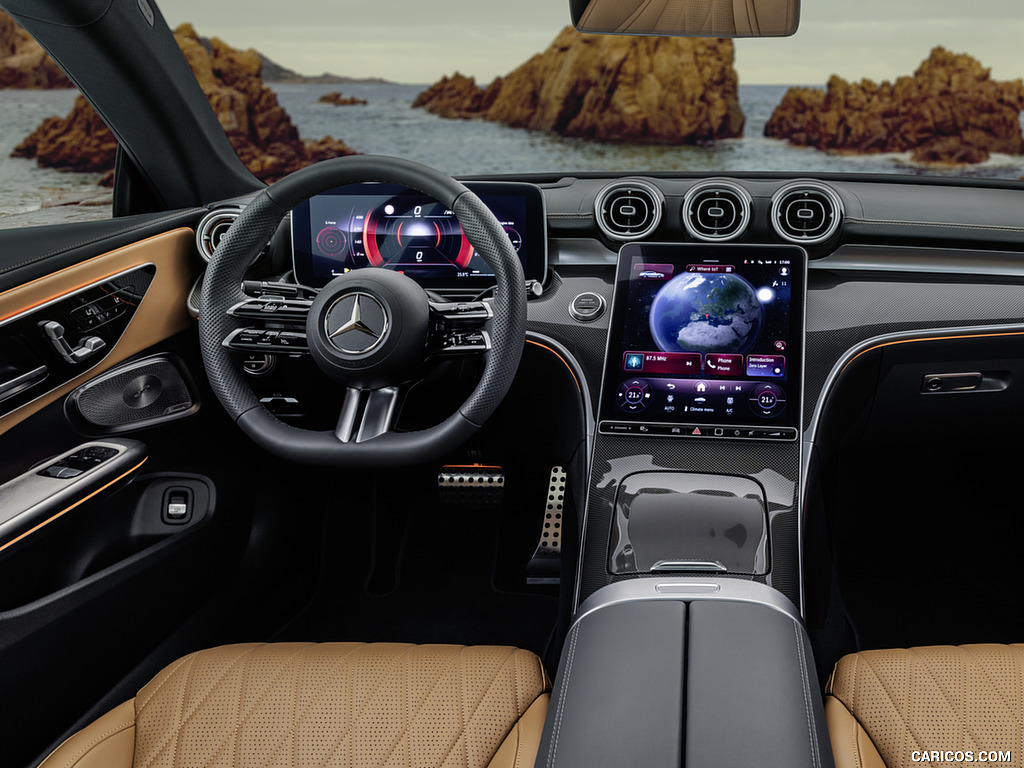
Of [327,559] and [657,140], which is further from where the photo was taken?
[657,140]

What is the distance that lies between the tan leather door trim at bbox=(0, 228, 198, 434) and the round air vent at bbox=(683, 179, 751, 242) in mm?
1203

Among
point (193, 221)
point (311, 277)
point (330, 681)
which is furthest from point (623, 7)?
point (330, 681)

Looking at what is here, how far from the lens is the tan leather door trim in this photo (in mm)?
1316

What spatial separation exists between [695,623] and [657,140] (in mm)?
1977

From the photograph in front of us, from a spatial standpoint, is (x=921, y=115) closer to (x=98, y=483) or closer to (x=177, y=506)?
(x=177, y=506)

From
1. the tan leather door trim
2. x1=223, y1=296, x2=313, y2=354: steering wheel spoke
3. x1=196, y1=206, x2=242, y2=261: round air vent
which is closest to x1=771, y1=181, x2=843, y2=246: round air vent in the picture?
x1=223, y1=296, x2=313, y2=354: steering wheel spoke

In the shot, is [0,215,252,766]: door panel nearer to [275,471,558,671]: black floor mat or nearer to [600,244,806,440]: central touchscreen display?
[275,471,558,671]: black floor mat

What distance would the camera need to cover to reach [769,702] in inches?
40.2

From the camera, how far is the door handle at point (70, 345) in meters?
1.36

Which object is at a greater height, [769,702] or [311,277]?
[311,277]

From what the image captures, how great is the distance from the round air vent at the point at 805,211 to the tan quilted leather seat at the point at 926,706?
100cm

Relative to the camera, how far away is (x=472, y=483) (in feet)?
7.43

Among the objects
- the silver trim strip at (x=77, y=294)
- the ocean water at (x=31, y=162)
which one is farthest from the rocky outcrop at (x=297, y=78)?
the silver trim strip at (x=77, y=294)

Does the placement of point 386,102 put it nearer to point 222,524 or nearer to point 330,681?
point 222,524
